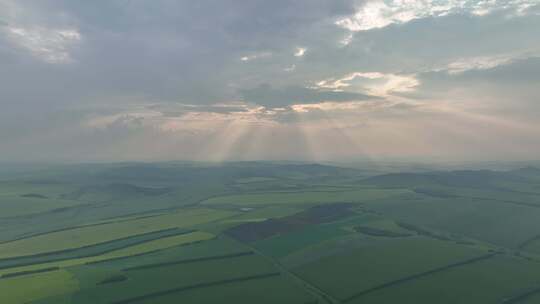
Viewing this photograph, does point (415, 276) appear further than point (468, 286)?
Yes

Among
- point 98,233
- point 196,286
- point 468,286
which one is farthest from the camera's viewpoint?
point 98,233

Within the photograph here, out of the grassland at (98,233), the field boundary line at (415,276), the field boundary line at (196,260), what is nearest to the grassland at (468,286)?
the field boundary line at (415,276)

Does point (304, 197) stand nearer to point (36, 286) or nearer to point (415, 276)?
point (415, 276)

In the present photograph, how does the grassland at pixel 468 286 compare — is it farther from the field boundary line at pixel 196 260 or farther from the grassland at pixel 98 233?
the grassland at pixel 98 233

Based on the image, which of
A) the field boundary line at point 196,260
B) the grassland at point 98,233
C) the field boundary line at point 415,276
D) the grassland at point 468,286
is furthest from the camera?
the grassland at point 98,233

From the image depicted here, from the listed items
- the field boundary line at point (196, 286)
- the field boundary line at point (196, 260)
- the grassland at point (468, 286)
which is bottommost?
the grassland at point (468, 286)

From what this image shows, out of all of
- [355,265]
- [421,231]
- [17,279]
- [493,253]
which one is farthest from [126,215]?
[493,253]

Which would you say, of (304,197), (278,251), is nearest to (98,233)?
(278,251)

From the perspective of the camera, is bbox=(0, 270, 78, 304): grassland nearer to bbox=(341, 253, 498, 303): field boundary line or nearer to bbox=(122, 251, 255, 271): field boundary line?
bbox=(122, 251, 255, 271): field boundary line

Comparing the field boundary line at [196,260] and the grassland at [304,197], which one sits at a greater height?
the grassland at [304,197]

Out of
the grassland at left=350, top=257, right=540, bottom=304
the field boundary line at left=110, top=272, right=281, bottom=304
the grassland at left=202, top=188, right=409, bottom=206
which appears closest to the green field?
the grassland at left=350, top=257, right=540, bottom=304

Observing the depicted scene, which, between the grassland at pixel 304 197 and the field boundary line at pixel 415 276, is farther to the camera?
the grassland at pixel 304 197
